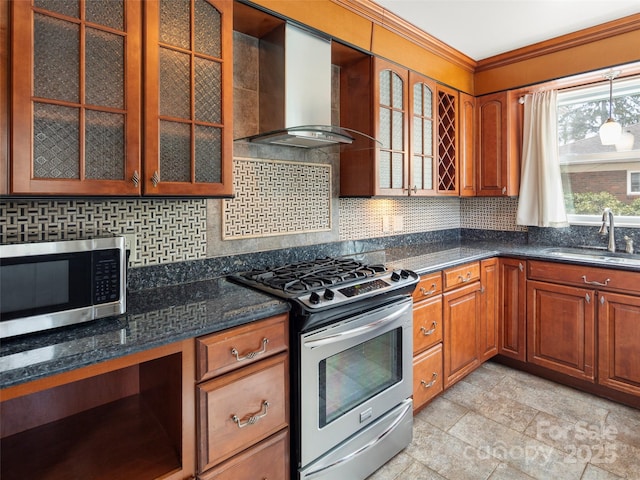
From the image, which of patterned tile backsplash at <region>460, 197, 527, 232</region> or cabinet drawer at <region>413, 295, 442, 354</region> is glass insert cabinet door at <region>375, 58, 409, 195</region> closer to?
cabinet drawer at <region>413, 295, 442, 354</region>

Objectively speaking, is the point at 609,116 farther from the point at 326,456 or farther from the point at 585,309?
the point at 326,456

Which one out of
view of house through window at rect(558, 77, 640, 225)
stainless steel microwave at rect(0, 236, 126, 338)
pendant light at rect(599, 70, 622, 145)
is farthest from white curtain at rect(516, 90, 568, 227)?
stainless steel microwave at rect(0, 236, 126, 338)

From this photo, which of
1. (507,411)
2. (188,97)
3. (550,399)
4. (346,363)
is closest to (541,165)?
(550,399)

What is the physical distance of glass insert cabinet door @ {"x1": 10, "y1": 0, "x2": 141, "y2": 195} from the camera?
1.12m

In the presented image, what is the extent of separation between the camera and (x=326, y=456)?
5.24 ft

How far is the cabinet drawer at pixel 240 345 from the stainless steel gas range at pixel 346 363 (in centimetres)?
8

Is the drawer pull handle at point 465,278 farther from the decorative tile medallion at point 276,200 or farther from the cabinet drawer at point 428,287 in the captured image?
the decorative tile medallion at point 276,200

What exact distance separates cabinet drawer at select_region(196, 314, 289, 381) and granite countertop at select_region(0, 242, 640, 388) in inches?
1.3

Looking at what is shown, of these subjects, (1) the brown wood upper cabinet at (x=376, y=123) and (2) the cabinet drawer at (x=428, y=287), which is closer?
(2) the cabinet drawer at (x=428, y=287)

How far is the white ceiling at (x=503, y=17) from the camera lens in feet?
7.57

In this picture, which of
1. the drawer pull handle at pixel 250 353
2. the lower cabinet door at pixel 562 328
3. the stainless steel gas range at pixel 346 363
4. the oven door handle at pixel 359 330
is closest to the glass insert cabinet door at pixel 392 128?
the stainless steel gas range at pixel 346 363

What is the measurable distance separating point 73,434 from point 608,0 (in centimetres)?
357

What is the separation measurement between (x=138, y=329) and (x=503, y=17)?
285 centimetres

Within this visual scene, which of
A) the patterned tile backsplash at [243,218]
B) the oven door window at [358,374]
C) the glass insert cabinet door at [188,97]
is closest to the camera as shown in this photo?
the glass insert cabinet door at [188,97]
